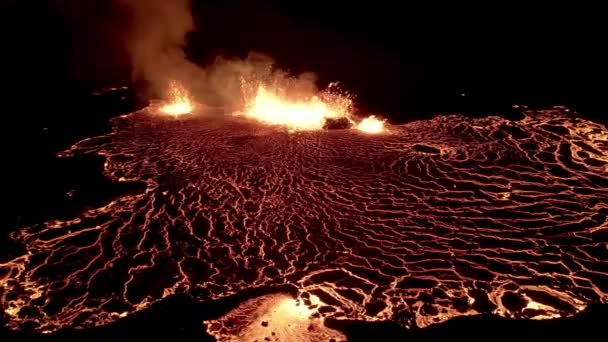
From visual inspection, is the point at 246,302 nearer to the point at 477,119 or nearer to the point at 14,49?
the point at 477,119

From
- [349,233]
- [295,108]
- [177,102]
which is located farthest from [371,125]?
[177,102]

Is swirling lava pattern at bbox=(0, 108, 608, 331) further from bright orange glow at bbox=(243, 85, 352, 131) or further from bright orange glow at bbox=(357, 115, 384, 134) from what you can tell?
bright orange glow at bbox=(243, 85, 352, 131)

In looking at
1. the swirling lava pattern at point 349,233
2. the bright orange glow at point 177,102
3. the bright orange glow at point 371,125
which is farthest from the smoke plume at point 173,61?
the swirling lava pattern at point 349,233

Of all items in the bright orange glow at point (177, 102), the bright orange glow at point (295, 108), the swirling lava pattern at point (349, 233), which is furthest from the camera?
the bright orange glow at point (177, 102)

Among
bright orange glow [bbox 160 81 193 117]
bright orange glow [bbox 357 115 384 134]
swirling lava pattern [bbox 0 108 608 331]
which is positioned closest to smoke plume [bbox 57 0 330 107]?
bright orange glow [bbox 160 81 193 117]

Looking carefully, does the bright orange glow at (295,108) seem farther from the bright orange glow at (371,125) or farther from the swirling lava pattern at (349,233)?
the swirling lava pattern at (349,233)

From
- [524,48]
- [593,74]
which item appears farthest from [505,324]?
[524,48]
